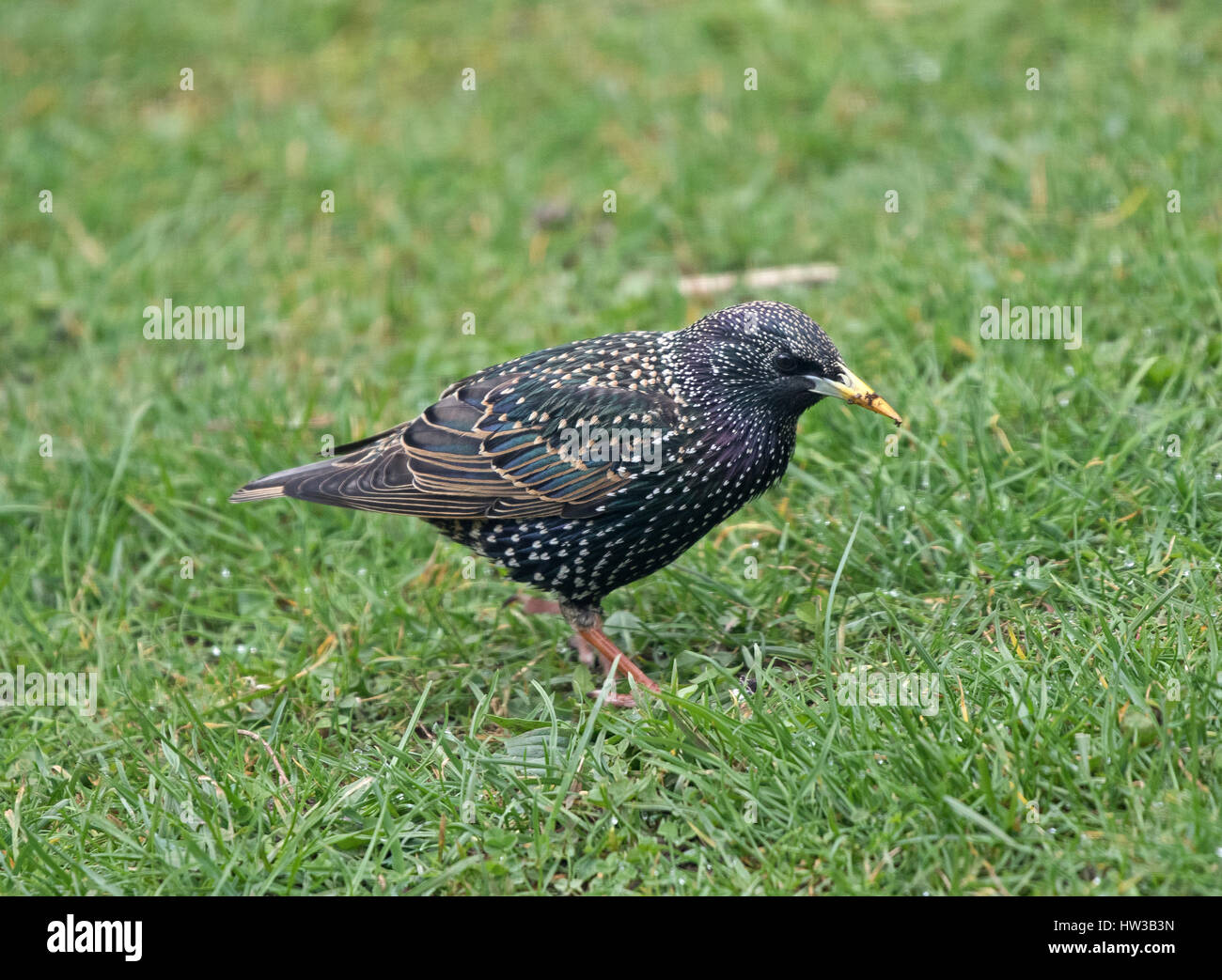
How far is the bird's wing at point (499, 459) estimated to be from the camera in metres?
3.82

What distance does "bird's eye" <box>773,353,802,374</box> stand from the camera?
3801 millimetres

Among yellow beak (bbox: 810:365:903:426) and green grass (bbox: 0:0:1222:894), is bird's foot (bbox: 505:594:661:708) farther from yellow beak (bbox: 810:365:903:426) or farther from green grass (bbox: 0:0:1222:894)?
yellow beak (bbox: 810:365:903:426)

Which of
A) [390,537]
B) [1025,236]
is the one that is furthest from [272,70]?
[1025,236]

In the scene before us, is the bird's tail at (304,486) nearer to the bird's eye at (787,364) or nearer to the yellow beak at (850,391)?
the bird's eye at (787,364)

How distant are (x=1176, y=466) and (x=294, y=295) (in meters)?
4.04

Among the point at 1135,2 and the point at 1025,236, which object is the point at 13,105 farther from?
the point at 1135,2

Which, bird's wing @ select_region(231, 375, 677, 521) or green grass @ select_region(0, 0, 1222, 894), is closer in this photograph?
green grass @ select_region(0, 0, 1222, 894)

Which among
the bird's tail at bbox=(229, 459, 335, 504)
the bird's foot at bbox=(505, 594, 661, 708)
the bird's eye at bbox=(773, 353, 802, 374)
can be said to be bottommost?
the bird's foot at bbox=(505, 594, 661, 708)

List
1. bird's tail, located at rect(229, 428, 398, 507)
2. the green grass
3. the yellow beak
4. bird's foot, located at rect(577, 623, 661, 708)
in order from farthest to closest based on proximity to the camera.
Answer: bird's tail, located at rect(229, 428, 398, 507)
bird's foot, located at rect(577, 623, 661, 708)
the yellow beak
the green grass

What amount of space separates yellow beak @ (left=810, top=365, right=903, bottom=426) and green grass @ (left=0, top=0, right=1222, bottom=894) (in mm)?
571

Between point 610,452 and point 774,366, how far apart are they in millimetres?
551

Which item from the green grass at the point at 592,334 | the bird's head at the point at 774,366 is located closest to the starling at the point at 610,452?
the bird's head at the point at 774,366

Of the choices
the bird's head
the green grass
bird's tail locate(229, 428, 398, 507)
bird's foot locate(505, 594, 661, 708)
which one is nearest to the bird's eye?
the bird's head

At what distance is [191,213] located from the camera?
6867mm
